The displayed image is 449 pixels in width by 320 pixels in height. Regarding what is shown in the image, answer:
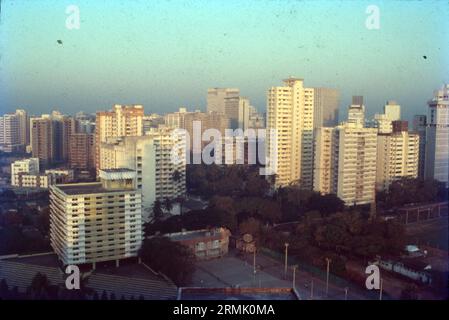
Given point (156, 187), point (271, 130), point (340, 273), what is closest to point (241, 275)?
point (340, 273)

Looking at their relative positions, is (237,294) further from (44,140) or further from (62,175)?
(44,140)

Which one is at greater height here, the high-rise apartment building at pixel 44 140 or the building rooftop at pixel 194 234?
the high-rise apartment building at pixel 44 140

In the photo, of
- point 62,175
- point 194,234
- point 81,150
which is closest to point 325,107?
point 81,150

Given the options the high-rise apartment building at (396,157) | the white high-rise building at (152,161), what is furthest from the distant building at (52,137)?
the high-rise apartment building at (396,157)

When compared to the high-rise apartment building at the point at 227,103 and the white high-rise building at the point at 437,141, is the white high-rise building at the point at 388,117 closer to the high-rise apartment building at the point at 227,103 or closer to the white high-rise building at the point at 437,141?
the white high-rise building at the point at 437,141

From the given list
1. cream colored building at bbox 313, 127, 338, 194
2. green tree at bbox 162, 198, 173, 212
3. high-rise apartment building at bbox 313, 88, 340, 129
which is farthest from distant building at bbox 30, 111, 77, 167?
cream colored building at bbox 313, 127, 338, 194
